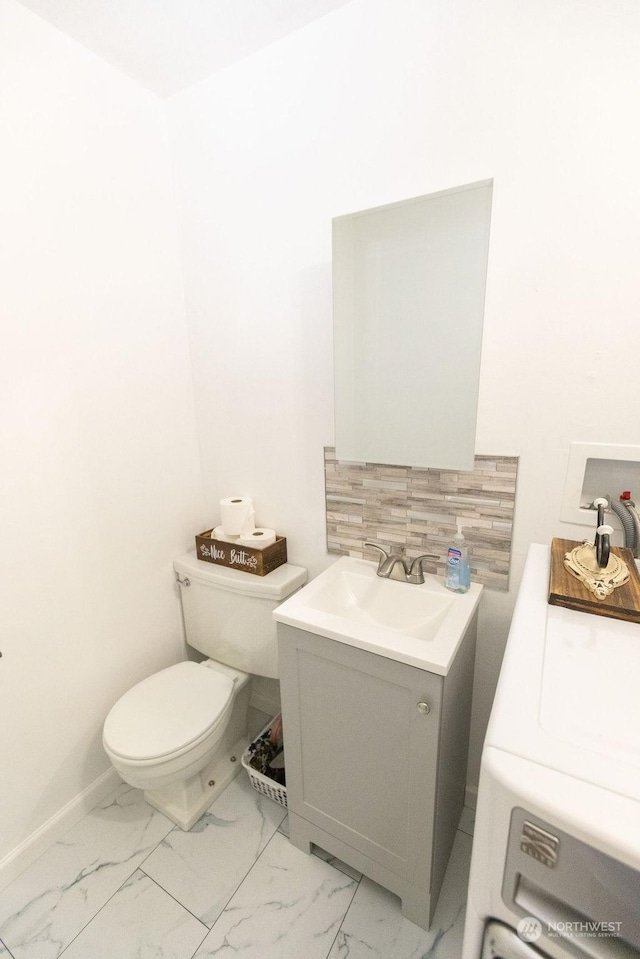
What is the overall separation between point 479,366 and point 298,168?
859mm

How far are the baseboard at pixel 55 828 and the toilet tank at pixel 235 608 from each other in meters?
0.55

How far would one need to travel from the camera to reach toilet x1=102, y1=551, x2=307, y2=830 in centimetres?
124

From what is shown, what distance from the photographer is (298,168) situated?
128 centimetres

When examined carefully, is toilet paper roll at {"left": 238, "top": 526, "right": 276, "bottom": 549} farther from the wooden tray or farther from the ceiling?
the ceiling

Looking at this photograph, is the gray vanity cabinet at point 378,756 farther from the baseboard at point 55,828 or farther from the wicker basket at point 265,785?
the baseboard at point 55,828

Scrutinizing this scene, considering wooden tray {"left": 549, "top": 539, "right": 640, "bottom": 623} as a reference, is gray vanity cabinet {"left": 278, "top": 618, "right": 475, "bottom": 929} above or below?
below

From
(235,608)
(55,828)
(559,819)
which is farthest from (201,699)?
(559,819)

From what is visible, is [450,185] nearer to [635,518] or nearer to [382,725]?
[635,518]

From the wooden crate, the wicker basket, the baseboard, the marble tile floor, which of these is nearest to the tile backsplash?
the wooden crate

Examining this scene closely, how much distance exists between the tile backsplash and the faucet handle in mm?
58

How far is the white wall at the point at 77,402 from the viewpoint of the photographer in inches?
45.3

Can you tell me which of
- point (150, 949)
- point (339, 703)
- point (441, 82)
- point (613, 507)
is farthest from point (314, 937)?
point (441, 82)

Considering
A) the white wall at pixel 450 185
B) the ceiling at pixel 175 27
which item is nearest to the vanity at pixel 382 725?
the white wall at pixel 450 185

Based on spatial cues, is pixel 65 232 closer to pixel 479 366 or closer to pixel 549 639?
pixel 479 366
